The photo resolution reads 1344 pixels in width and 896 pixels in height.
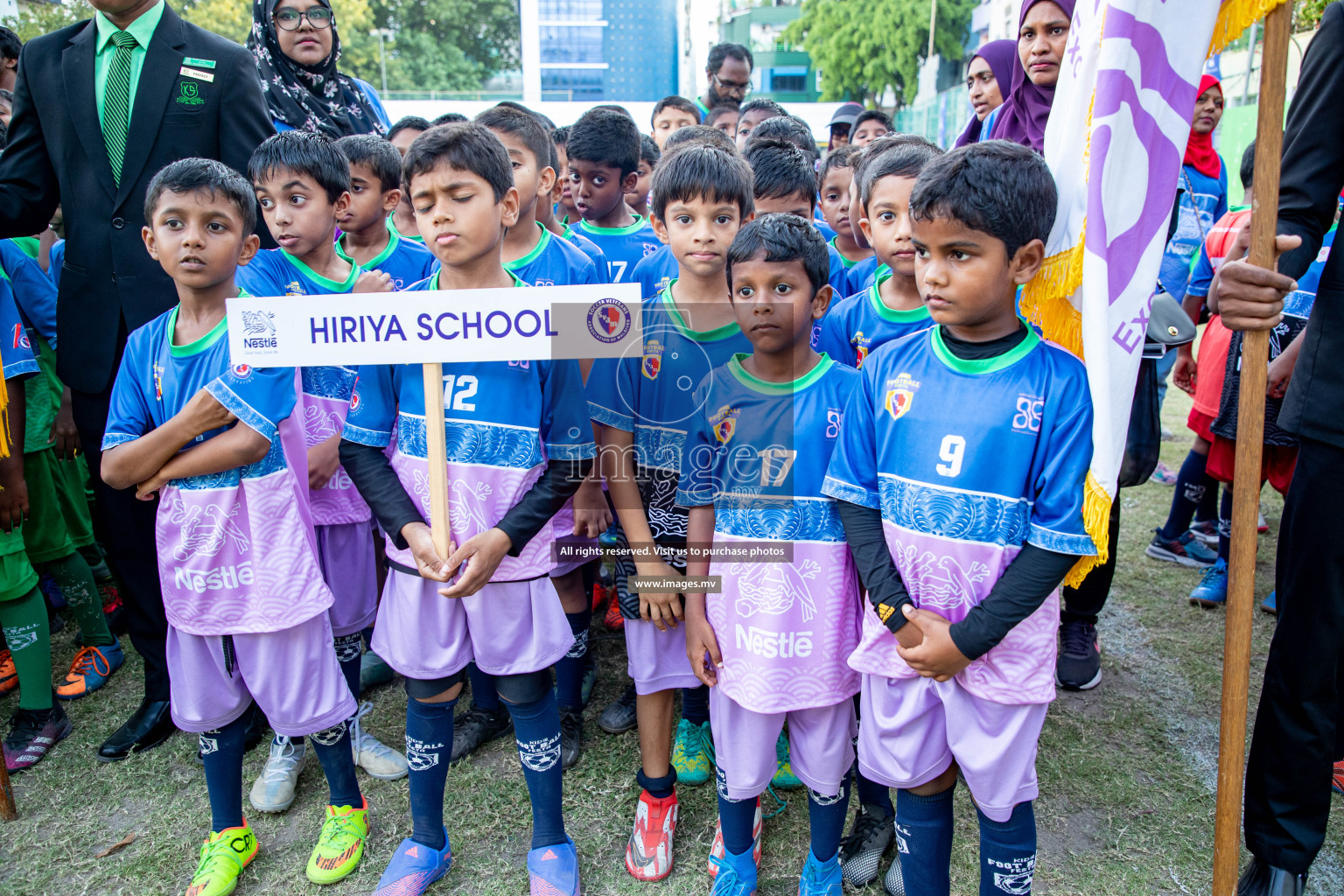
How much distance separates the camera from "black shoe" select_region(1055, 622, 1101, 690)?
311 centimetres

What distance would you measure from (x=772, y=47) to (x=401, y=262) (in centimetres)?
4698

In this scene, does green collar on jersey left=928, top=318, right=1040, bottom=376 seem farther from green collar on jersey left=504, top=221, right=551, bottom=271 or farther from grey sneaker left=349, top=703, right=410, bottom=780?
grey sneaker left=349, top=703, right=410, bottom=780

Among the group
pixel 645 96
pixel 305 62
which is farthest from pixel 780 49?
pixel 305 62

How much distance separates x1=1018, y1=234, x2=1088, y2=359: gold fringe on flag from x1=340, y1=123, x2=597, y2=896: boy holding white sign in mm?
1073

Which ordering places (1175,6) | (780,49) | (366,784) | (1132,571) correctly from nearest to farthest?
1. (1175,6)
2. (366,784)
3. (1132,571)
4. (780,49)

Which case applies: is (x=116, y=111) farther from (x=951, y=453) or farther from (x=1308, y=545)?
(x=1308, y=545)

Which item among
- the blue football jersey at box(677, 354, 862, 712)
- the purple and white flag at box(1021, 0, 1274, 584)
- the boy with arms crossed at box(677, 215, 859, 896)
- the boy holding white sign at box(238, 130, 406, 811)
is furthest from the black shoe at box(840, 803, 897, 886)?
the boy holding white sign at box(238, 130, 406, 811)

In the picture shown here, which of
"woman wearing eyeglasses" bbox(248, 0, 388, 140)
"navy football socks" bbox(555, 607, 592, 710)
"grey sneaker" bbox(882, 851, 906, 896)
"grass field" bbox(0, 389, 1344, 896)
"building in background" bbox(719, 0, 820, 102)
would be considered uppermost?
"building in background" bbox(719, 0, 820, 102)

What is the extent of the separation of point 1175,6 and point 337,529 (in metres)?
2.65

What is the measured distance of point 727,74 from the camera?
562 cm

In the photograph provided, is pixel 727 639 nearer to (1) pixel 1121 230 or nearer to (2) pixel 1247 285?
(1) pixel 1121 230

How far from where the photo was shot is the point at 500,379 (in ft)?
6.58

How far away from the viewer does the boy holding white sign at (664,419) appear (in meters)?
2.16

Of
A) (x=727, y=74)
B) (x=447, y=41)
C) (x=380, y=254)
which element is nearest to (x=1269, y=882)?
(x=380, y=254)
